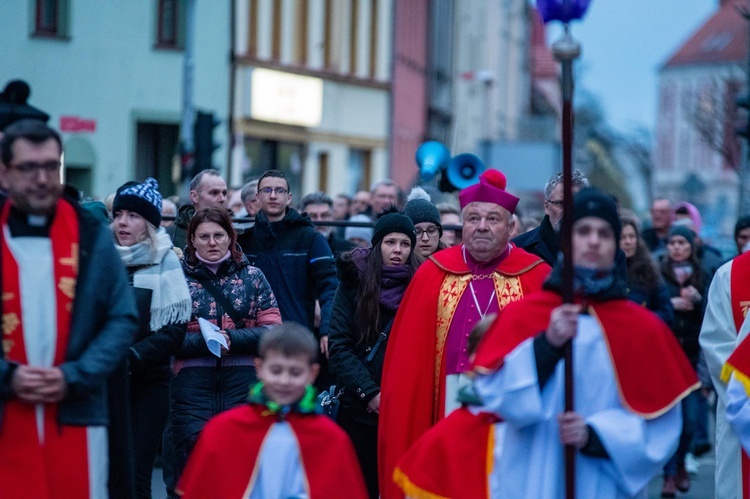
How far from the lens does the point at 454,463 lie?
6.08 m

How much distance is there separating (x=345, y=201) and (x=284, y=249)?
5.79m

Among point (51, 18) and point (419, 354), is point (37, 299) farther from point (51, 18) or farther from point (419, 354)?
point (51, 18)

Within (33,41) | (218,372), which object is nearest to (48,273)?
(218,372)

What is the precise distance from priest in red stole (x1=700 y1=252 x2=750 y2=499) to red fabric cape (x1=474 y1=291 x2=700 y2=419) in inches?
81.6

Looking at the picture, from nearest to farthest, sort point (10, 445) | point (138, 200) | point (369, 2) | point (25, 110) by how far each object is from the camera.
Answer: point (10, 445) < point (138, 200) < point (25, 110) < point (369, 2)

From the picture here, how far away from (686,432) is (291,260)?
4133 mm

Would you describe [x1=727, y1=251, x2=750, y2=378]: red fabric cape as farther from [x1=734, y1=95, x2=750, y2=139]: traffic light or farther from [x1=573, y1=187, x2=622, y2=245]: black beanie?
[x1=734, y1=95, x2=750, y2=139]: traffic light

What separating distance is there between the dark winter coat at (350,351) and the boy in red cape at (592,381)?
7.82 ft

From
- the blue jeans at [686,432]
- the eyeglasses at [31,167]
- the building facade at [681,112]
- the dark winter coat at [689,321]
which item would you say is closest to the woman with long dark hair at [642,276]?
the blue jeans at [686,432]

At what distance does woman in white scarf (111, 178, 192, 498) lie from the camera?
787 centimetres

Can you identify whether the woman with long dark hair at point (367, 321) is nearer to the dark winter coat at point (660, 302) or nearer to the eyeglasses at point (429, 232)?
the eyeglasses at point (429, 232)

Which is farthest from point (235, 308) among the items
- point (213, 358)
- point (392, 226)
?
point (392, 226)

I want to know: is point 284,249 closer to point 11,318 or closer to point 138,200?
point 138,200

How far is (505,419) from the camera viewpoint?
5699 millimetres
